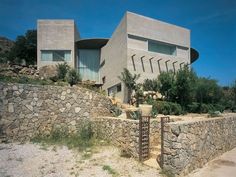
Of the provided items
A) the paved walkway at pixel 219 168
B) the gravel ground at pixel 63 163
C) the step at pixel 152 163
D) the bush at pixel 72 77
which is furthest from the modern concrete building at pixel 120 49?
the step at pixel 152 163

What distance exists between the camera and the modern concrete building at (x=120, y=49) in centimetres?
2635

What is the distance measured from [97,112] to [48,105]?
2556 millimetres

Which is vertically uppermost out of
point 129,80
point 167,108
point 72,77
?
point 72,77

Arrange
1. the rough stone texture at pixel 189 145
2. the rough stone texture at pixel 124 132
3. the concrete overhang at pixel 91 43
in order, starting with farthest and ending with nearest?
the concrete overhang at pixel 91 43 → the rough stone texture at pixel 124 132 → the rough stone texture at pixel 189 145

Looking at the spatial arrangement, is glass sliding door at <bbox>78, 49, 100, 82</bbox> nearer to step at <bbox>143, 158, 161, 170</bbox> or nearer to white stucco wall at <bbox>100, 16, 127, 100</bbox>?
white stucco wall at <bbox>100, 16, 127, 100</bbox>

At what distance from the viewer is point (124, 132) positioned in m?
9.74

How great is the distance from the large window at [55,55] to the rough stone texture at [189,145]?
25414 mm

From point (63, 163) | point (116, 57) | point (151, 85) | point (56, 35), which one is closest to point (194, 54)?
point (116, 57)

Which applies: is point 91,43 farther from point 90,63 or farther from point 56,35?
point 56,35

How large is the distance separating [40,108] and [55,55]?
22.7m

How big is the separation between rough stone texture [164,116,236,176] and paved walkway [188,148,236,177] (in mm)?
191

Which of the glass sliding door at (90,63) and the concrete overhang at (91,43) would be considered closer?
the concrete overhang at (91,43)

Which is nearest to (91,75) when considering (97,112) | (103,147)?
(97,112)

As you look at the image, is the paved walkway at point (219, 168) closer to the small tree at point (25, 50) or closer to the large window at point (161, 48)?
the large window at point (161, 48)
